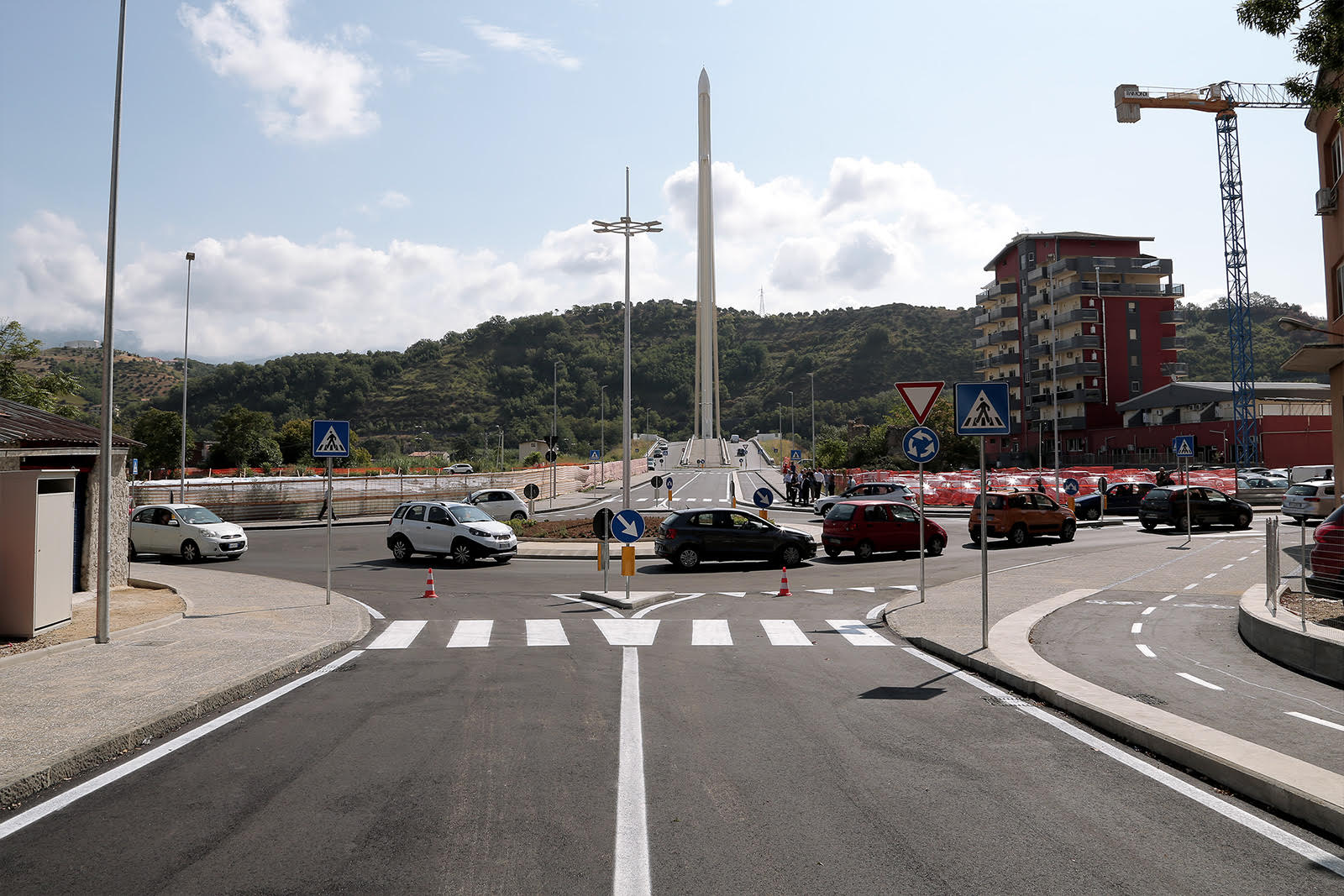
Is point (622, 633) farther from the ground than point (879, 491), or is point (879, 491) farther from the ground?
point (879, 491)

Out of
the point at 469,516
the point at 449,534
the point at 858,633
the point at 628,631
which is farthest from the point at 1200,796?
the point at 469,516

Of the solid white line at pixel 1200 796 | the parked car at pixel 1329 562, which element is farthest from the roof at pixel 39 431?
the parked car at pixel 1329 562

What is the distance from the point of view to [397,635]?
44.0ft

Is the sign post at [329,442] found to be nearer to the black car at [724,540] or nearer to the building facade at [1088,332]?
the black car at [724,540]

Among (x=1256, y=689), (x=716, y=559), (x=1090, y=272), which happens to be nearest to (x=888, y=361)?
(x=1090, y=272)

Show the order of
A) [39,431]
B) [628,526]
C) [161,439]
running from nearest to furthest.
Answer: [39,431]
[628,526]
[161,439]

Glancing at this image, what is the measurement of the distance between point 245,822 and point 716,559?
18713 mm

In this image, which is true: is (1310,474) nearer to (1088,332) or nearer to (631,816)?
(1088,332)

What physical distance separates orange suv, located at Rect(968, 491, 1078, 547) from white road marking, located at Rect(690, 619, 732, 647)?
17.3m

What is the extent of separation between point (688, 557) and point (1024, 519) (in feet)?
40.2

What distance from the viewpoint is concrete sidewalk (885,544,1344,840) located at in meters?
5.78

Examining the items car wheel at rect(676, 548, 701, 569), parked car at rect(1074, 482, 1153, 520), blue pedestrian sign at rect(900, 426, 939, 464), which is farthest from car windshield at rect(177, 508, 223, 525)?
parked car at rect(1074, 482, 1153, 520)

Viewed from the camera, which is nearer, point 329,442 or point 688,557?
point 329,442

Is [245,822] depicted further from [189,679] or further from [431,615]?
[431,615]
